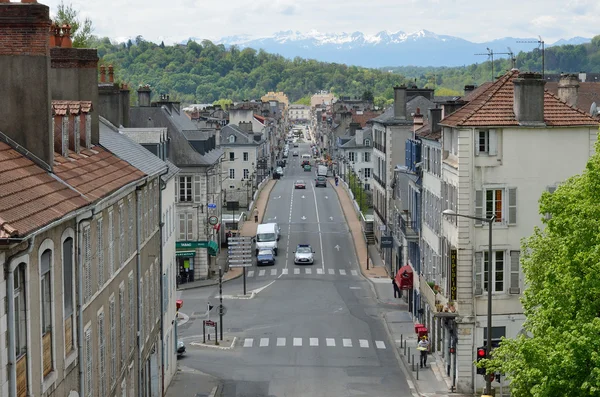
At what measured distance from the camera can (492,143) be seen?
135 feet

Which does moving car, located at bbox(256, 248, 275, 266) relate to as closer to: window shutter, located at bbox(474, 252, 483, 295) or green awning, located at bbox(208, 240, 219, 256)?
green awning, located at bbox(208, 240, 219, 256)

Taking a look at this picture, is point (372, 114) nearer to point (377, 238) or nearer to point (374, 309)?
point (377, 238)

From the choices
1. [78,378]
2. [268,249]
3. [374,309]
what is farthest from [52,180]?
[268,249]

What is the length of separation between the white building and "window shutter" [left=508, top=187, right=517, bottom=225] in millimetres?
39

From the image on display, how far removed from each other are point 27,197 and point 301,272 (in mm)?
58879

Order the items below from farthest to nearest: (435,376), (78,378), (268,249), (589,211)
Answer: (268,249)
(435,376)
(589,211)
(78,378)

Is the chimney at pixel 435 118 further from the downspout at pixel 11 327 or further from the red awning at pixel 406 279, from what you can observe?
the downspout at pixel 11 327

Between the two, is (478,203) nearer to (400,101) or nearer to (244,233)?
(400,101)

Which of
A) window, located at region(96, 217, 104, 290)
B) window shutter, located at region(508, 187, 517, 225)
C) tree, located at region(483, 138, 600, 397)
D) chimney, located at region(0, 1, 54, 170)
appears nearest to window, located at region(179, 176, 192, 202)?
window shutter, located at region(508, 187, 517, 225)

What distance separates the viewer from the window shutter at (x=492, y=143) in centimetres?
4116

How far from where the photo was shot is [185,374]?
147 feet

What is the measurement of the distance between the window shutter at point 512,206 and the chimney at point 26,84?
24320 millimetres

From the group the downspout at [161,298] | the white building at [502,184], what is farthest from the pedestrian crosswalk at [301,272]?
the white building at [502,184]

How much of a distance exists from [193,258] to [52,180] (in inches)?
2074
